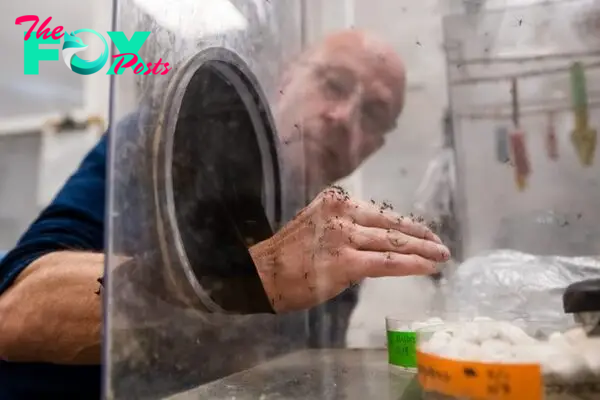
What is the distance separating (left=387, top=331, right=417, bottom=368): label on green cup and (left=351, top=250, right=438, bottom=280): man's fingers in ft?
0.26

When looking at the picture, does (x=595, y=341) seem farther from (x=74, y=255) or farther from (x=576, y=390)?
(x=74, y=255)

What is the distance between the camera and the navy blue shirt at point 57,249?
1.86 ft

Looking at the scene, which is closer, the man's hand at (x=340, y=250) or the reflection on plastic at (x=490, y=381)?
the reflection on plastic at (x=490, y=381)

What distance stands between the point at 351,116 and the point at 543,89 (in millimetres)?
246

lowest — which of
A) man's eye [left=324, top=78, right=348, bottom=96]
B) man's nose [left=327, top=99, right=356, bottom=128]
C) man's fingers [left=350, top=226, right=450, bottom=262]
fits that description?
man's fingers [left=350, top=226, right=450, bottom=262]

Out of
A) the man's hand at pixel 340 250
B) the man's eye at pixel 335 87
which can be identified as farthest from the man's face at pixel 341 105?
the man's hand at pixel 340 250

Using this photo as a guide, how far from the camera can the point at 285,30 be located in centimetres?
76

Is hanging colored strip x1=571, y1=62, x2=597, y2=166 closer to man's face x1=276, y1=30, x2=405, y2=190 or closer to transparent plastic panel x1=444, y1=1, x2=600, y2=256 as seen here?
transparent plastic panel x1=444, y1=1, x2=600, y2=256

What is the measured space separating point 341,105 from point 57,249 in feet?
1.27

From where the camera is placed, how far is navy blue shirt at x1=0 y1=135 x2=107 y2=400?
57 cm

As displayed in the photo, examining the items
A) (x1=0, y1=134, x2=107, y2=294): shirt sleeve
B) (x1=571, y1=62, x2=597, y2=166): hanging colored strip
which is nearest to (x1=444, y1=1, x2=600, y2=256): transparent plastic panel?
(x1=571, y1=62, x2=597, y2=166): hanging colored strip

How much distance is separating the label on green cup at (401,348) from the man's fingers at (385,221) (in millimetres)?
121

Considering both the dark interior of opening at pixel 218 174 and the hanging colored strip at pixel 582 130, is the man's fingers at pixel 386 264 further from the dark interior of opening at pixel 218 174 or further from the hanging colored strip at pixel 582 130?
the hanging colored strip at pixel 582 130

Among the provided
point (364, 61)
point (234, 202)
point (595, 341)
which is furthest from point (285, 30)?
point (595, 341)
